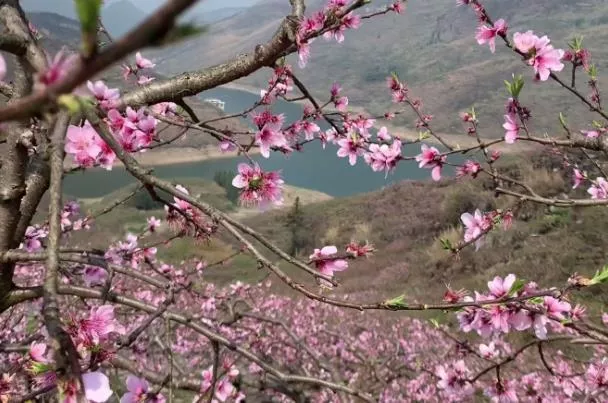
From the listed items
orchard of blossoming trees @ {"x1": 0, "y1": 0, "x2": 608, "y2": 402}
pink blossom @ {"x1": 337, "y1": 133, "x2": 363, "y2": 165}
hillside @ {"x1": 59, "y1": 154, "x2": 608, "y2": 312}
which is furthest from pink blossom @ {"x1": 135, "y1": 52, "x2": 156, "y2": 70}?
hillside @ {"x1": 59, "y1": 154, "x2": 608, "y2": 312}

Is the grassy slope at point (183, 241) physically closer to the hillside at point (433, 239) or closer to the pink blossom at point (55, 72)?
the hillside at point (433, 239)

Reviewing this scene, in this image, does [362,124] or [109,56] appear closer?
[109,56]

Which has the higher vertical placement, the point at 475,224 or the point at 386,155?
the point at 386,155

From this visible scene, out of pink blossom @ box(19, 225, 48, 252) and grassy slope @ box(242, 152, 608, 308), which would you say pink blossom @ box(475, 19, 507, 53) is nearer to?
grassy slope @ box(242, 152, 608, 308)

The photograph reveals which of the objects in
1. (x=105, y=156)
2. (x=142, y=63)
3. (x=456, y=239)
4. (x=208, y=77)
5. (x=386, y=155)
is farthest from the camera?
(x=456, y=239)

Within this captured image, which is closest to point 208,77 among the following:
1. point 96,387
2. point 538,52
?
point 96,387

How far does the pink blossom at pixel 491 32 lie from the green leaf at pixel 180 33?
2978mm

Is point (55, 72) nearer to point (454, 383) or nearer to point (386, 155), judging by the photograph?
point (386, 155)

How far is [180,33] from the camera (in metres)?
0.42

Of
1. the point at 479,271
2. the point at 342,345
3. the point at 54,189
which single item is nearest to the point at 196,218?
the point at 54,189

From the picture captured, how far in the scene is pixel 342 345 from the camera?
9.92 meters

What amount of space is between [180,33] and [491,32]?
3.20 metres

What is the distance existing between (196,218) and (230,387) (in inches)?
38.3

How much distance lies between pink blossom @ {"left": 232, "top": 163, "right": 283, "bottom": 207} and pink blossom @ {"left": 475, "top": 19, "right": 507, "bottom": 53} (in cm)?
173
